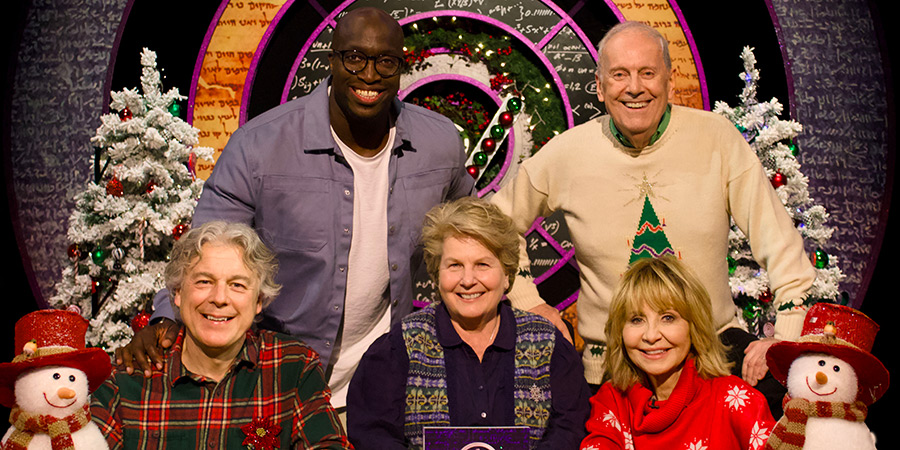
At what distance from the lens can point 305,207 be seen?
3.26 m

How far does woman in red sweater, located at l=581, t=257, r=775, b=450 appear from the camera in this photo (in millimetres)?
2574

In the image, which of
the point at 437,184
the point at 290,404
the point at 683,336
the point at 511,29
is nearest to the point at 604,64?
the point at 437,184

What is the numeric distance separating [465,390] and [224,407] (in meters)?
0.77

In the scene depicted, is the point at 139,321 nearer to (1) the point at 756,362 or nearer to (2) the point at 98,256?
(2) the point at 98,256

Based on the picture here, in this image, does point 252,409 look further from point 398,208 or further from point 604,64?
point 604,64

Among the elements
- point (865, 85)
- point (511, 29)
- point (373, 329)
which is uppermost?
point (511, 29)

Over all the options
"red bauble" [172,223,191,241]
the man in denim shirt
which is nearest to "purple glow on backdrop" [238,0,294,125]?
"red bauble" [172,223,191,241]

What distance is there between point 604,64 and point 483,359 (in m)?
1.20

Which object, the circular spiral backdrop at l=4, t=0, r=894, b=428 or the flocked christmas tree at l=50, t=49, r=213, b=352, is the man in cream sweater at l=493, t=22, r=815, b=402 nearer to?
the circular spiral backdrop at l=4, t=0, r=894, b=428

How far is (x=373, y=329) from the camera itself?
11.2ft

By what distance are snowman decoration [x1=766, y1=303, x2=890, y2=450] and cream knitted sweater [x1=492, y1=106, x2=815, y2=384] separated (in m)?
0.60

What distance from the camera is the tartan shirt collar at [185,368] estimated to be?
8.36 feet

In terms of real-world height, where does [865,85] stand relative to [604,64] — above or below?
above

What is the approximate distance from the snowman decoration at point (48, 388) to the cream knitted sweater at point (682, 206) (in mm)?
1611
